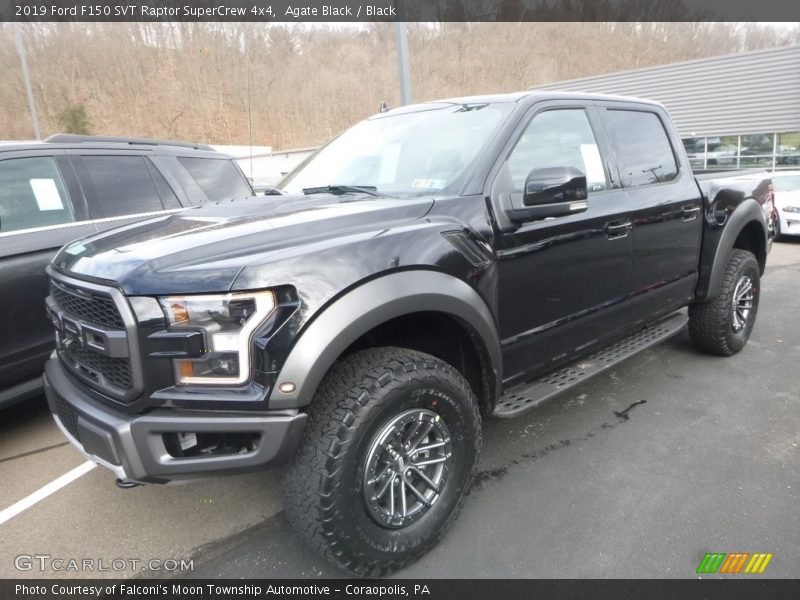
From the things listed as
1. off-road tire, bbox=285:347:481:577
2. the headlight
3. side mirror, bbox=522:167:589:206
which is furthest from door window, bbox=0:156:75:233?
side mirror, bbox=522:167:589:206

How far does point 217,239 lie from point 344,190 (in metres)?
1.02

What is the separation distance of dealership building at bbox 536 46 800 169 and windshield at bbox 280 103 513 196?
67.5ft

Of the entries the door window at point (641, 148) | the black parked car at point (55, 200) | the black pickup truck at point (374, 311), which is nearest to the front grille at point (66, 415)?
the black pickup truck at point (374, 311)

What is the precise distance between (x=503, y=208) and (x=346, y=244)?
90 centimetres

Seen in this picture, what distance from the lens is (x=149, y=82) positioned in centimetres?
5381

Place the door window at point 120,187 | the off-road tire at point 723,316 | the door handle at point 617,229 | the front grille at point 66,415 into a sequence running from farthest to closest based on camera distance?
1. the off-road tire at point 723,316
2. the door window at point 120,187
3. the door handle at point 617,229
4. the front grille at point 66,415

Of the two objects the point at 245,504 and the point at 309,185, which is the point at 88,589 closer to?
the point at 245,504

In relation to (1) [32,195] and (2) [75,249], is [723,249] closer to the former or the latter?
(2) [75,249]

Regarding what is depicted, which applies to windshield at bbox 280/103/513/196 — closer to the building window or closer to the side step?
the side step

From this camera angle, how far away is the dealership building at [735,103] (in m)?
20.7

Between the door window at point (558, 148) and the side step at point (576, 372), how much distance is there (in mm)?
1038

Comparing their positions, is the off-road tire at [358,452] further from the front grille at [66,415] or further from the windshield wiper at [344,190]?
the windshield wiper at [344,190]

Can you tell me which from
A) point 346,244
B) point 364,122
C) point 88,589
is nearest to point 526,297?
point 346,244

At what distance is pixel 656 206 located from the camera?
3.51 m
